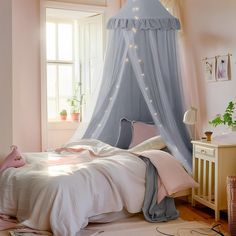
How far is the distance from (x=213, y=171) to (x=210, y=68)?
4.43ft

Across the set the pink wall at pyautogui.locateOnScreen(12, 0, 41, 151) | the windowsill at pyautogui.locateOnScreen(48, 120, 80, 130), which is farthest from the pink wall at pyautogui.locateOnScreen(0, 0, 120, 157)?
the windowsill at pyautogui.locateOnScreen(48, 120, 80, 130)

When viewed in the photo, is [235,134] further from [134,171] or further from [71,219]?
[71,219]

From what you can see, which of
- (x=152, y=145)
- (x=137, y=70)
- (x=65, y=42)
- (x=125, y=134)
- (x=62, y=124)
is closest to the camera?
(x=152, y=145)

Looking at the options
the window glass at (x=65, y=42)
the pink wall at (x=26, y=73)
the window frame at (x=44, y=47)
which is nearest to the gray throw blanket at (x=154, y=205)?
the pink wall at (x=26, y=73)

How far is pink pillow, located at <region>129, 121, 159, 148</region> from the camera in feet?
15.8

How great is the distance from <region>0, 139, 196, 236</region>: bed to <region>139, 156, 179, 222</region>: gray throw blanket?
0.04 metres

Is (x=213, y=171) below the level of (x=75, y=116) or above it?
below

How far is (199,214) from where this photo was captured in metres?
3.87

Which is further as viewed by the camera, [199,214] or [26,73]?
[26,73]

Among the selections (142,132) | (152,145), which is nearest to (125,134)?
(142,132)

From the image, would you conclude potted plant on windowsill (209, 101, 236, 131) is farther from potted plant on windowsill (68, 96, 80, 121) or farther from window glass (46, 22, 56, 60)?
window glass (46, 22, 56, 60)

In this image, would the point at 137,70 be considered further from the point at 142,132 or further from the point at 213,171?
the point at 213,171

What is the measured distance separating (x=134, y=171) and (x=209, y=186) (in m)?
0.81

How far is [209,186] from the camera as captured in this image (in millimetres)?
3805
